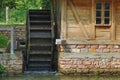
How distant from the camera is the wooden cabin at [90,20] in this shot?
18.1 metres

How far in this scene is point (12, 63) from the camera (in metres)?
17.5

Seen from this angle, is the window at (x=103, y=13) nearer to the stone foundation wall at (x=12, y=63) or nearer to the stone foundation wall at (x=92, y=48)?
the stone foundation wall at (x=92, y=48)

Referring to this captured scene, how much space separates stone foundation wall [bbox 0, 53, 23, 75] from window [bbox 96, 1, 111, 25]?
329 cm

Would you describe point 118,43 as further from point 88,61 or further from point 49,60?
point 49,60

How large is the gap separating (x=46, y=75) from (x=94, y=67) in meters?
1.79

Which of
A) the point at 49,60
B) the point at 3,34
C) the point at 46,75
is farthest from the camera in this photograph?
the point at 3,34

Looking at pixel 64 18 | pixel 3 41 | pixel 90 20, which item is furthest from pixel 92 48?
pixel 3 41

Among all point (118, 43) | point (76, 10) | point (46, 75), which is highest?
point (76, 10)

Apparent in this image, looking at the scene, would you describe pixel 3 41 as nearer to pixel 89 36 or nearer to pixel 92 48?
pixel 89 36

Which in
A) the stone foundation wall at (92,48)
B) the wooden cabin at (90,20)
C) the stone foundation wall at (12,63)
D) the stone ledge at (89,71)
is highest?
the wooden cabin at (90,20)

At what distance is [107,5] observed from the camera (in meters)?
18.2

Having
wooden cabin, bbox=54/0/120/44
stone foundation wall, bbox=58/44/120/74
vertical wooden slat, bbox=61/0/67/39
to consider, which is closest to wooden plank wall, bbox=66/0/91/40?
wooden cabin, bbox=54/0/120/44

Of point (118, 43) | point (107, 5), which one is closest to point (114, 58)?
point (118, 43)

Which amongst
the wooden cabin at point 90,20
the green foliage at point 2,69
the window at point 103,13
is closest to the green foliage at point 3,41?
the green foliage at point 2,69
